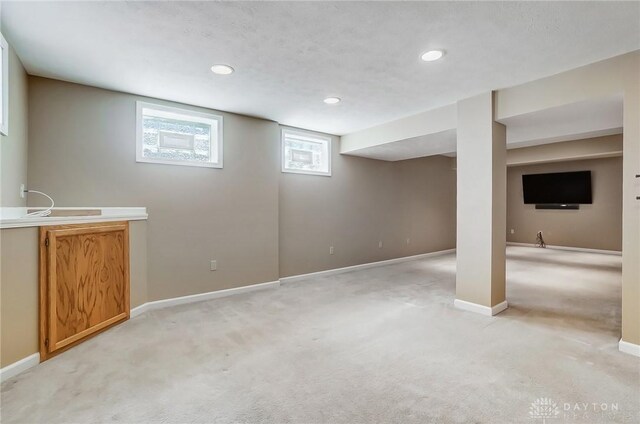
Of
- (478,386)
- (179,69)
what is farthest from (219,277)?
(478,386)

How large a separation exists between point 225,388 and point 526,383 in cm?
204

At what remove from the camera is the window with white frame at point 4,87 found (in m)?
2.36

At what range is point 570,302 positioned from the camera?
3.82 meters

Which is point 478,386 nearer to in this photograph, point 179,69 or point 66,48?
point 179,69

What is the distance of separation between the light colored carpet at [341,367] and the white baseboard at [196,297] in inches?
Answer: 5.5

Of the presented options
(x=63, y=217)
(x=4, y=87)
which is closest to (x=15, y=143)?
A: (x=4, y=87)

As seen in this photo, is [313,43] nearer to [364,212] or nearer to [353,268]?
[364,212]

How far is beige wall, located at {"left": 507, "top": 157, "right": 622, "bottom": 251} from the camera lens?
7.57 metres

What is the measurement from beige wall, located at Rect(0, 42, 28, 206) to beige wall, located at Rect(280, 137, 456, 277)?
9.92 ft

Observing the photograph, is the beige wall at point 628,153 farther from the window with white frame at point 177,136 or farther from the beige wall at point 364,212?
the window with white frame at point 177,136

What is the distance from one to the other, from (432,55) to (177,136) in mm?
3143

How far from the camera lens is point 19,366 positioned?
2197 millimetres

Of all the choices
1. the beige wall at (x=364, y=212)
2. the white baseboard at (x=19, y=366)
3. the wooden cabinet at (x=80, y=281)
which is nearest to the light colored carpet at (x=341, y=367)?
the white baseboard at (x=19, y=366)

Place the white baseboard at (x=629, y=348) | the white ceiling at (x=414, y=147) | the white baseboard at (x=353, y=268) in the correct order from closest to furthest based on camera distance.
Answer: the white baseboard at (x=629, y=348)
the white ceiling at (x=414, y=147)
the white baseboard at (x=353, y=268)
